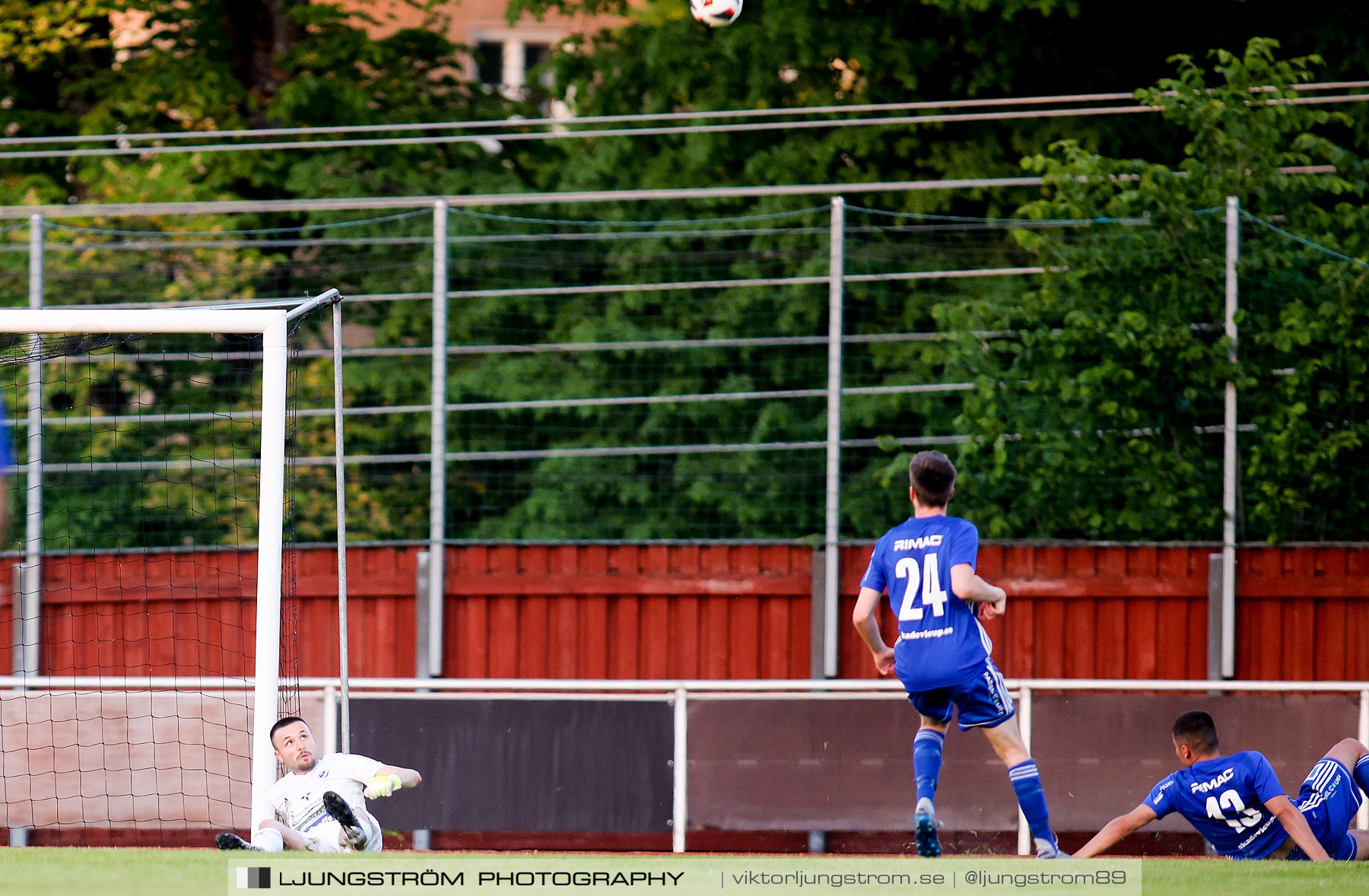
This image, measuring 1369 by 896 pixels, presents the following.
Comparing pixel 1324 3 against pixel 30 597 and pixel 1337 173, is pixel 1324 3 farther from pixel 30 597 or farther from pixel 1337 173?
pixel 30 597

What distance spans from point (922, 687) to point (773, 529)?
6127mm

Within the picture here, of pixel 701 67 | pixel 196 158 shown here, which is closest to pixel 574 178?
pixel 701 67

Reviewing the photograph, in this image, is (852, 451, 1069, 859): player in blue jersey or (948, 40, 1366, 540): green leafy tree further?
(948, 40, 1366, 540): green leafy tree

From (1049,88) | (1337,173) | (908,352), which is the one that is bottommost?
(908,352)

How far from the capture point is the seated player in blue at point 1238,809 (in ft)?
22.2

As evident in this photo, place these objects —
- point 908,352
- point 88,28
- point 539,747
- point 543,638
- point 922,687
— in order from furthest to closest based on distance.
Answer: point 88,28
point 908,352
point 543,638
point 539,747
point 922,687

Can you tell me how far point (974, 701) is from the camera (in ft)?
19.3

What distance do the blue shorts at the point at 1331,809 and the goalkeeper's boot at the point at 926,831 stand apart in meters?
2.29

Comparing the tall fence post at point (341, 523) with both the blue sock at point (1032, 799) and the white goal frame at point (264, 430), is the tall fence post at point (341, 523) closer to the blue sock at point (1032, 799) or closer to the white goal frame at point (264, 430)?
the white goal frame at point (264, 430)

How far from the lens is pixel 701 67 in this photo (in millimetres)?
14445

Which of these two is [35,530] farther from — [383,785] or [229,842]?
[229,842]

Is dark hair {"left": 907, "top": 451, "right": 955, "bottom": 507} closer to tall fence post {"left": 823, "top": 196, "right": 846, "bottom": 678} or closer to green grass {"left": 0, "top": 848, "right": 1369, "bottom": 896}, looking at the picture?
green grass {"left": 0, "top": 848, "right": 1369, "bottom": 896}

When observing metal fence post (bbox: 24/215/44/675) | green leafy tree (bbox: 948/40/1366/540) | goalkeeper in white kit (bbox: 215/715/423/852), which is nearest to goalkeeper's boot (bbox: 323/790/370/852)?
goalkeeper in white kit (bbox: 215/715/423/852)

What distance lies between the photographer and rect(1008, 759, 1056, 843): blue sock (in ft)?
19.0
